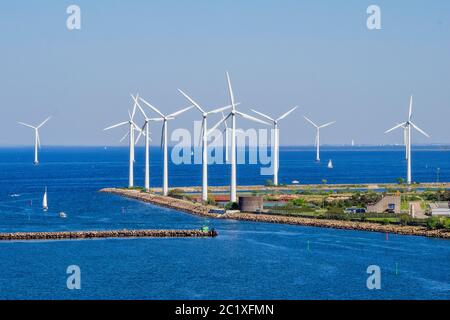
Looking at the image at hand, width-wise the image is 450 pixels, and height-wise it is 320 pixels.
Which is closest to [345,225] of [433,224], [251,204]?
[433,224]

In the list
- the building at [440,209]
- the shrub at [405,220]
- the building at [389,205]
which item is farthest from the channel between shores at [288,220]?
the building at [440,209]

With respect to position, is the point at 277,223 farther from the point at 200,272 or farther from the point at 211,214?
the point at 200,272

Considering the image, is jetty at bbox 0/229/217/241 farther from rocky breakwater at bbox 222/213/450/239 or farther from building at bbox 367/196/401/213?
building at bbox 367/196/401/213

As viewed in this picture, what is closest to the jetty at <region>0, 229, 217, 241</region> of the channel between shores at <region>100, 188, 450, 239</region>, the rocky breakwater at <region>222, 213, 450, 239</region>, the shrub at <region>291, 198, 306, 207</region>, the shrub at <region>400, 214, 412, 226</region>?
the rocky breakwater at <region>222, 213, 450, 239</region>

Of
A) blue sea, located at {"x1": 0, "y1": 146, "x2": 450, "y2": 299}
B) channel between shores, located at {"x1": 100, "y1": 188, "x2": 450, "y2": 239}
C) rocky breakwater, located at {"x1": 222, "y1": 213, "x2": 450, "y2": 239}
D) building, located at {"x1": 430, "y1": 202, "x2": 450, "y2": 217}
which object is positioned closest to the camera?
blue sea, located at {"x1": 0, "y1": 146, "x2": 450, "y2": 299}
